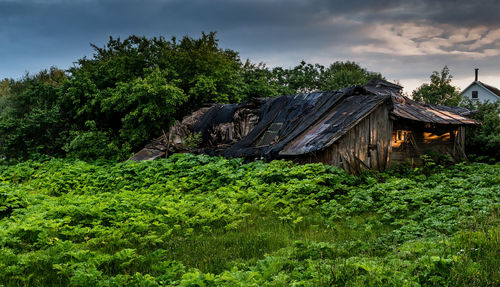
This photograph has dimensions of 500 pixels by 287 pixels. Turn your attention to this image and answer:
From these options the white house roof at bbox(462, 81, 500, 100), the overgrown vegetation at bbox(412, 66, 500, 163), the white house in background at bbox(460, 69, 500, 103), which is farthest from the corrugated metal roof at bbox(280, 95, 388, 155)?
the white house roof at bbox(462, 81, 500, 100)

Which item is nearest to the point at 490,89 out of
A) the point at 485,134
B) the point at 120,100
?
the point at 485,134

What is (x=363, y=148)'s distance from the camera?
1414 cm

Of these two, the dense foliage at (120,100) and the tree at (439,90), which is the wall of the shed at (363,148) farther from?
the tree at (439,90)

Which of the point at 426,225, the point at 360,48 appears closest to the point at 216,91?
the point at 360,48

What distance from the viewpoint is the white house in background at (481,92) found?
49.0m

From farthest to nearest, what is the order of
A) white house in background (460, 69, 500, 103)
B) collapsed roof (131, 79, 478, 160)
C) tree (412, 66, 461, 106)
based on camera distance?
1. white house in background (460, 69, 500, 103)
2. tree (412, 66, 461, 106)
3. collapsed roof (131, 79, 478, 160)

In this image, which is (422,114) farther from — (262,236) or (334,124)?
(262,236)

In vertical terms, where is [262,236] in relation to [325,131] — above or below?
below

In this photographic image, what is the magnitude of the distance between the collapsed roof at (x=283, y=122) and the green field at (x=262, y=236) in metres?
2.49

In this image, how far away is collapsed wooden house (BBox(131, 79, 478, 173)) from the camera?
1343cm

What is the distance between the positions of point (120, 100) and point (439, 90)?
1215 inches

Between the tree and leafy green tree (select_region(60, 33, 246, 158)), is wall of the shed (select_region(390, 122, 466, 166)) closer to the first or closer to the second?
leafy green tree (select_region(60, 33, 246, 158))

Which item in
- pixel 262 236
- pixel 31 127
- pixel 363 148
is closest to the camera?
pixel 262 236

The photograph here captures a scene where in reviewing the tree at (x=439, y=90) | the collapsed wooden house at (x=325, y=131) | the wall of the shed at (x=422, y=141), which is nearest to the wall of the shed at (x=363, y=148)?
the collapsed wooden house at (x=325, y=131)
